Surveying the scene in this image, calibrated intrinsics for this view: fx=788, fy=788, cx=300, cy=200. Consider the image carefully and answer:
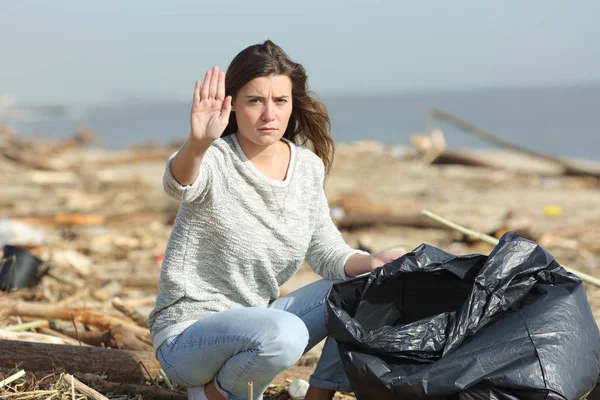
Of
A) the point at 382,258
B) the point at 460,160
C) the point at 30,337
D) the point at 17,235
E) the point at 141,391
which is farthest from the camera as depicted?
the point at 460,160

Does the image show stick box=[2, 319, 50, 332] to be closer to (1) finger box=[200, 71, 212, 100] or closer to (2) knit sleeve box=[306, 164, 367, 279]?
(2) knit sleeve box=[306, 164, 367, 279]

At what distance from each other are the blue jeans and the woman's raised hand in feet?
2.24

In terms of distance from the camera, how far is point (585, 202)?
10.9 meters

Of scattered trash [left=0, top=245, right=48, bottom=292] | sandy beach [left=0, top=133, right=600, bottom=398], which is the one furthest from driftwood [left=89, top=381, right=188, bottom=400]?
scattered trash [left=0, top=245, right=48, bottom=292]

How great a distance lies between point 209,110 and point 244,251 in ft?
1.94

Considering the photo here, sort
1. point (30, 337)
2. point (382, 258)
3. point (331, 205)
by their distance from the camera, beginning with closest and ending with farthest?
point (382, 258) → point (30, 337) → point (331, 205)

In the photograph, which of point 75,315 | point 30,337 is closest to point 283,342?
point 30,337

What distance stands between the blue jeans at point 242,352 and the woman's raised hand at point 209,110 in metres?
0.68

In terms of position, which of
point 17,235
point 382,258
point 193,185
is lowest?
point 17,235

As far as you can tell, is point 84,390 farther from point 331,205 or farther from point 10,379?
point 331,205

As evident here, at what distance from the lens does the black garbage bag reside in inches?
102

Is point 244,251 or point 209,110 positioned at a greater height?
point 209,110

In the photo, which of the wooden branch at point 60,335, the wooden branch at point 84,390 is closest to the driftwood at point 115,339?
the wooden branch at point 60,335

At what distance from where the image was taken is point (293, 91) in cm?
322
